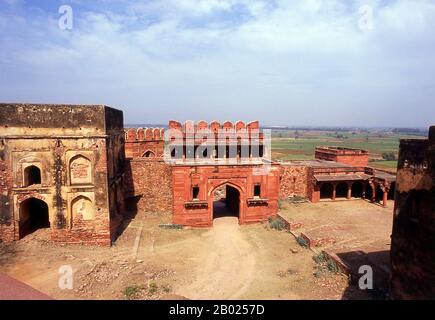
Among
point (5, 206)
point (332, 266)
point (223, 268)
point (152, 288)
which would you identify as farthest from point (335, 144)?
point (5, 206)

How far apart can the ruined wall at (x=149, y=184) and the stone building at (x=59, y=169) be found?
4434 mm

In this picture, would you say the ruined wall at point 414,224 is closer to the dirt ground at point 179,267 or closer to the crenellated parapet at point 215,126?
the dirt ground at point 179,267

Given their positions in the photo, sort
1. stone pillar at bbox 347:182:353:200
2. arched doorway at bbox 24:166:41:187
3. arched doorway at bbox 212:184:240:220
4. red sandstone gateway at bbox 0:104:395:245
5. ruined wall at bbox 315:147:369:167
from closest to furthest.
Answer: red sandstone gateway at bbox 0:104:395:245 → arched doorway at bbox 24:166:41:187 → arched doorway at bbox 212:184:240:220 → stone pillar at bbox 347:182:353:200 → ruined wall at bbox 315:147:369:167

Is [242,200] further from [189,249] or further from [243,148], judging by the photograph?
[189,249]

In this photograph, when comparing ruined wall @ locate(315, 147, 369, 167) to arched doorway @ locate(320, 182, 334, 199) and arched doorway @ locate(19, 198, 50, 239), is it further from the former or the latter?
arched doorway @ locate(19, 198, 50, 239)

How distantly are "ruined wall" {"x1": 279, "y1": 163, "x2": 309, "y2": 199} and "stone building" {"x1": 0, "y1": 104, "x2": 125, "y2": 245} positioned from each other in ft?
41.5

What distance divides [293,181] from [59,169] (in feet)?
50.4

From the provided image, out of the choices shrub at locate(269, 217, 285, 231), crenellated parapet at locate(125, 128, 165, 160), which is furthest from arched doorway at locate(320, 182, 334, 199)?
crenellated parapet at locate(125, 128, 165, 160)

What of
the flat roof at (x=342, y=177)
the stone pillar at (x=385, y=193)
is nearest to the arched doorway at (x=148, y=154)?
the flat roof at (x=342, y=177)

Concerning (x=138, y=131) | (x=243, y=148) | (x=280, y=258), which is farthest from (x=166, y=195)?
(x=138, y=131)

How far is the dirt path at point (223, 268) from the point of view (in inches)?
439

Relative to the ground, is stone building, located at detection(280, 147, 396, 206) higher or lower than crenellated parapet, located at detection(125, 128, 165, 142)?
lower

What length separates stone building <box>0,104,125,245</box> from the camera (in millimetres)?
13375

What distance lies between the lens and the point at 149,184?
1916cm
